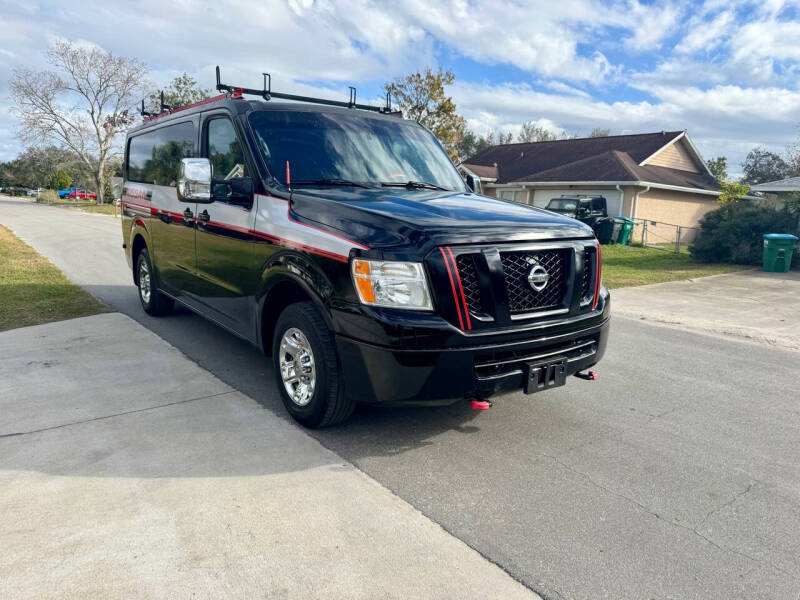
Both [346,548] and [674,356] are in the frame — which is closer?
[346,548]

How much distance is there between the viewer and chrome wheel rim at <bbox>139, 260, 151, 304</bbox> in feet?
23.6

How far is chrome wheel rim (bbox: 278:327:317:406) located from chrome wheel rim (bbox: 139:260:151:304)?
12.3ft

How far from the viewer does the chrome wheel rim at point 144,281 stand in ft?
23.6

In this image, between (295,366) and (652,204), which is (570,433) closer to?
(295,366)

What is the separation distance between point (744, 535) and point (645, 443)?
1.06m

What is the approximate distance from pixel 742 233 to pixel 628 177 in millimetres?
8521

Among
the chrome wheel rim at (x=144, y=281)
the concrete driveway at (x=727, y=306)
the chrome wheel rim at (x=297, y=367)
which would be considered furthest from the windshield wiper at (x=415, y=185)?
the concrete driveway at (x=727, y=306)

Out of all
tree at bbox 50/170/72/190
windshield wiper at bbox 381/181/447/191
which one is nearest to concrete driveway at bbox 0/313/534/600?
windshield wiper at bbox 381/181/447/191

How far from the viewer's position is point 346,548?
2719 millimetres

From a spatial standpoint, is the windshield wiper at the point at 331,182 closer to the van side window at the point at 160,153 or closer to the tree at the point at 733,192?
the van side window at the point at 160,153

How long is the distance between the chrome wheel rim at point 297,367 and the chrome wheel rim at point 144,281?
148 inches

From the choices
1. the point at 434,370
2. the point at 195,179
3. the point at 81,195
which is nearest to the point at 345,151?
the point at 195,179

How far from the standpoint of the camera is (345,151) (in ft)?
15.3

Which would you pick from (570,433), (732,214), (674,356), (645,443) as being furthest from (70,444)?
(732,214)
